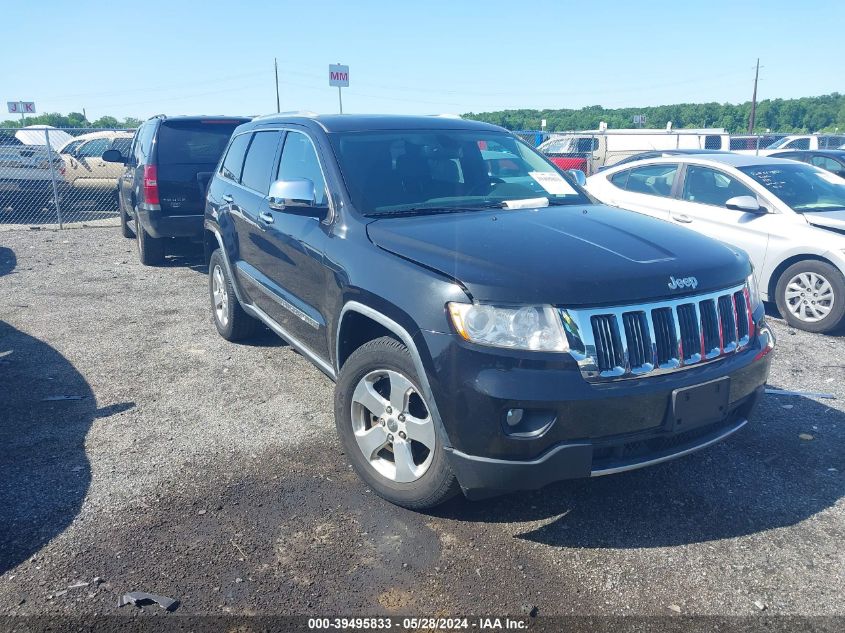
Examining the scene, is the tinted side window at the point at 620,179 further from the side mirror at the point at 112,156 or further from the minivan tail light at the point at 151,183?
the side mirror at the point at 112,156

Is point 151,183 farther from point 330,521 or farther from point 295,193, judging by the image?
point 330,521

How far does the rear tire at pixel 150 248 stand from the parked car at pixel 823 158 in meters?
9.28

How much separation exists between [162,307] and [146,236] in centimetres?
248

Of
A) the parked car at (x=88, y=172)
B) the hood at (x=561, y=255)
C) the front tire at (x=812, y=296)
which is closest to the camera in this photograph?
the hood at (x=561, y=255)

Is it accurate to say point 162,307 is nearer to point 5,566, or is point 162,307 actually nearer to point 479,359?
point 5,566

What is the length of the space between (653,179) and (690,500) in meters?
5.41

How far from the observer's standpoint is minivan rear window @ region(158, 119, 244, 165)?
8734 mm

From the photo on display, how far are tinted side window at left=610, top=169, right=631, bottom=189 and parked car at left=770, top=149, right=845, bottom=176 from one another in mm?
3534

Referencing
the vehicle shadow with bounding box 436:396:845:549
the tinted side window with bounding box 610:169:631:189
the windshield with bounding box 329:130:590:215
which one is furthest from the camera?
the tinted side window with bounding box 610:169:631:189

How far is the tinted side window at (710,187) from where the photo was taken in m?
Result: 7.30

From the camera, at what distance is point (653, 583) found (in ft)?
9.56

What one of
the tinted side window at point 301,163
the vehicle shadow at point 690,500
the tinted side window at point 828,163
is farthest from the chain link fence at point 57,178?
the tinted side window at point 828,163

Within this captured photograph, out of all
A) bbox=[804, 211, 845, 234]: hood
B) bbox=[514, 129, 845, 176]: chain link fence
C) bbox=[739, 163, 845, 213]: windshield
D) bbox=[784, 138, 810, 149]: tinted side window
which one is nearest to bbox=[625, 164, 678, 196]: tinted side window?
bbox=[739, 163, 845, 213]: windshield

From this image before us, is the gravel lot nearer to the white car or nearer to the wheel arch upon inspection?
the wheel arch
